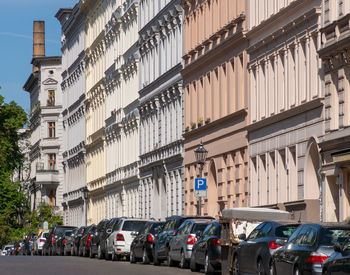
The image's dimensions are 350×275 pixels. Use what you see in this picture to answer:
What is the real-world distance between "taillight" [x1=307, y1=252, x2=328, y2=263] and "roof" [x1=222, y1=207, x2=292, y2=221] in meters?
8.40

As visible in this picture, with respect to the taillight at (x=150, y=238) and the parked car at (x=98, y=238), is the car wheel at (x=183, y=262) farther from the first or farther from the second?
the parked car at (x=98, y=238)

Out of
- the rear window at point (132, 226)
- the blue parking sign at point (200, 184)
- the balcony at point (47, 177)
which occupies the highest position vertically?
the balcony at point (47, 177)

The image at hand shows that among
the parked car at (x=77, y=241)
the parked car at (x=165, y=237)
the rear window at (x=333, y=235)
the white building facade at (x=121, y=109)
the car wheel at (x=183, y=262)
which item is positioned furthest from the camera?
the white building facade at (x=121, y=109)

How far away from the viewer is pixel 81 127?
4040 inches

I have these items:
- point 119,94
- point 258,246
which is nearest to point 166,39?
point 119,94

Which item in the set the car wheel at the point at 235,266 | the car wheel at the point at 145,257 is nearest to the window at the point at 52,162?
the car wheel at the point at 145,257

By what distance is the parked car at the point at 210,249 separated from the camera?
3134cm

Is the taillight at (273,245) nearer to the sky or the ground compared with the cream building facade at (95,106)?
nearer to the ground

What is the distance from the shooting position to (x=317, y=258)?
20766 mm

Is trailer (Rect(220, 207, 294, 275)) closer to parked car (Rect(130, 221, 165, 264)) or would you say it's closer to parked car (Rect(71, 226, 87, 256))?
parked car (Rect(130, 221, 165, 264))

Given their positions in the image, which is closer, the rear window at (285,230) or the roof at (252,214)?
the rear window at (285,230)

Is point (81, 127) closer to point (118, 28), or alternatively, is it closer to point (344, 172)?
point (118, 28)

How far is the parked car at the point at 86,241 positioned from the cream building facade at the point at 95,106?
1303 inches

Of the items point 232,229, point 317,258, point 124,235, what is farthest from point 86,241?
point 317,258
